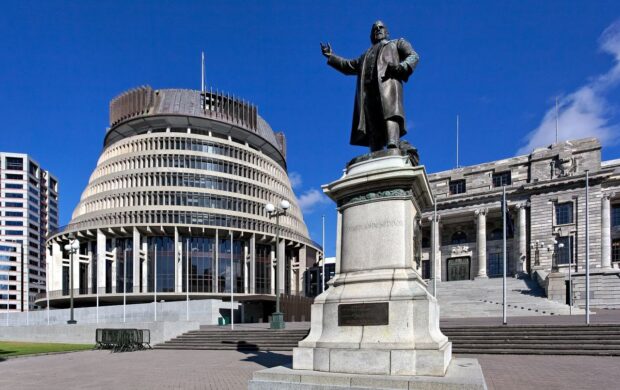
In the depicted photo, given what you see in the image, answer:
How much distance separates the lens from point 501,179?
192 feet

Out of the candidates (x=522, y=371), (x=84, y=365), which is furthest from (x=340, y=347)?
(x=84, y=365)

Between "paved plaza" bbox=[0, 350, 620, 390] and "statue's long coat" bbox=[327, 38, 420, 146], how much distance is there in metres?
6.71

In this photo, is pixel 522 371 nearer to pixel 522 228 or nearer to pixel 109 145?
pixel 522 228

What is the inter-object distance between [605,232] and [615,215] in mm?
4095

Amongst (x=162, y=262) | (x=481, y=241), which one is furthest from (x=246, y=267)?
(x=481, y=241)

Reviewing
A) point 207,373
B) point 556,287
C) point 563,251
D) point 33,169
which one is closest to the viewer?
point 207,373

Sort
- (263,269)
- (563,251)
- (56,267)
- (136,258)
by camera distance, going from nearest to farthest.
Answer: (563,251), (136,258), (56,267), (263,269)

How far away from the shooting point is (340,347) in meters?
7.89

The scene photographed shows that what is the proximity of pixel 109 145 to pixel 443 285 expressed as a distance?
61.5m

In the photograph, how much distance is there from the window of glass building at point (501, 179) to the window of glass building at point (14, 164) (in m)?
151

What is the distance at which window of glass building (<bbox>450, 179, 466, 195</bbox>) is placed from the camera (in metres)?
61.5

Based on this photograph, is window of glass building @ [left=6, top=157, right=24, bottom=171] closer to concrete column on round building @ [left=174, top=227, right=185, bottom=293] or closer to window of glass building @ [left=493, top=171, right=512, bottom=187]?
concrete column on round building @ [left=174, top=227, right=185, bottom=293]

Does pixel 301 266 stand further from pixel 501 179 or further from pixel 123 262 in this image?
pixel 501 179

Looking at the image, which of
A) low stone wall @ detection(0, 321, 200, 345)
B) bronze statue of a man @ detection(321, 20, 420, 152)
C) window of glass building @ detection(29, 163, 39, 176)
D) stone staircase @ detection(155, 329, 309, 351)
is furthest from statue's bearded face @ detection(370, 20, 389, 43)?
window of glass building @ detection(29, 163, 39, 176)
